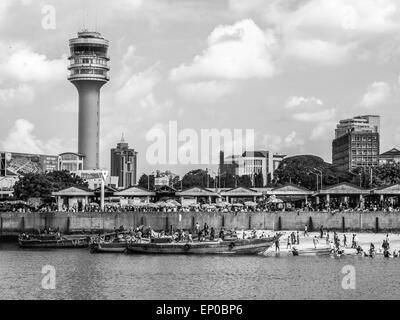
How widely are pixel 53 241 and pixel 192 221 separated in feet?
73.2

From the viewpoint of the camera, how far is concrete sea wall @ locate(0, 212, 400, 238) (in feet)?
411

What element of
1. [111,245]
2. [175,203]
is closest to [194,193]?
[175,203]

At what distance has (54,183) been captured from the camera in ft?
639

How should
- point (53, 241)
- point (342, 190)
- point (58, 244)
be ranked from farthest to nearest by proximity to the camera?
point (342, 190) < point (53, 241) < point (58, 244)

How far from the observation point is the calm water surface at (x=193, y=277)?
73688 mm

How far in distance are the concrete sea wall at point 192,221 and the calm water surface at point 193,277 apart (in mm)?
26159

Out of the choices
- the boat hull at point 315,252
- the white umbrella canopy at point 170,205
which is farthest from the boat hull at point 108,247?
the white umbrella canopy at point 170,205

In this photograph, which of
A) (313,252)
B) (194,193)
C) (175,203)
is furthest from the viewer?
(194,193)

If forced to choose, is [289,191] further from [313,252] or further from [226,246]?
[313,252]

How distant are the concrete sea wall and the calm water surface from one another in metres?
26.2

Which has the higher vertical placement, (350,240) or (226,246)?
(350,240)

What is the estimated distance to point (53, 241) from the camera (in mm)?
118750

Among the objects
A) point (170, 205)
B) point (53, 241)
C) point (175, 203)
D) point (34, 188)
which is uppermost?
point (34, 188)
